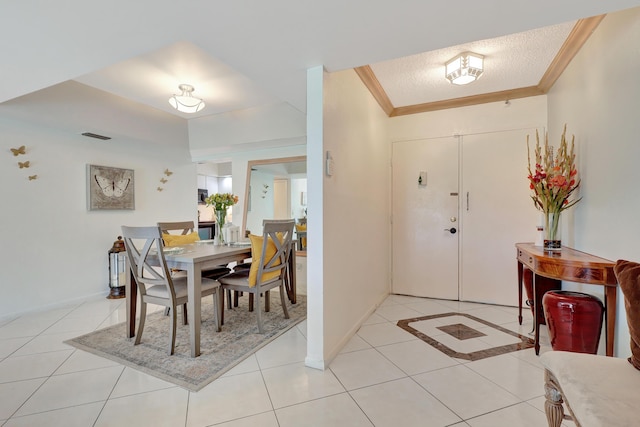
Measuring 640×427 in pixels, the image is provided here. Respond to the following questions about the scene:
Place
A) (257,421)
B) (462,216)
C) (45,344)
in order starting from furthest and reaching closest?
(462,216)
(45,344)
(257,421)

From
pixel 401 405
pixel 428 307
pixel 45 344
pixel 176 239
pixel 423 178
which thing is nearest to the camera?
pixel 401 405

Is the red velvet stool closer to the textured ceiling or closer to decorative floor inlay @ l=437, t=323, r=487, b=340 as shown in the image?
decorative floor inlay @ l=437, t=323, r=487, b=340

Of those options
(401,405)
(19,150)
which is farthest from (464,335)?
(19,150)

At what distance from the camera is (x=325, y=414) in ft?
5.18

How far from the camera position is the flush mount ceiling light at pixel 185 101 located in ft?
10.0

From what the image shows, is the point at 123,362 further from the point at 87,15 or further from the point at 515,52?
the point at 515,52

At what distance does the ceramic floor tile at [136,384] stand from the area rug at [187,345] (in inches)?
1.6

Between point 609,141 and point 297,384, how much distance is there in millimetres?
2516

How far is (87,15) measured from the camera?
5.10 feet

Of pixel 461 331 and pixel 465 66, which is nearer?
pixel 465 66

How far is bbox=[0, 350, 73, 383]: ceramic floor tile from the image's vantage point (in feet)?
6.44

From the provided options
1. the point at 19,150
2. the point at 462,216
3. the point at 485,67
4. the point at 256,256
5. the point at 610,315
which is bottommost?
the point at 610,315

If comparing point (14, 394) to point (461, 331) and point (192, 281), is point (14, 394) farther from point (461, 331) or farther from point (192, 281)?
point (461, 331)

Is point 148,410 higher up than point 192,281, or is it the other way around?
point 192,281
